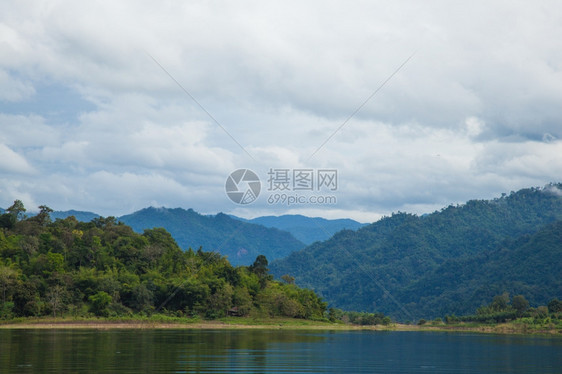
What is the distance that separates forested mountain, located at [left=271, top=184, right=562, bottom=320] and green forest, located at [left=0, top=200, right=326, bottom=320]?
53891 mm

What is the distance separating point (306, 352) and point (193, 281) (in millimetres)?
52310

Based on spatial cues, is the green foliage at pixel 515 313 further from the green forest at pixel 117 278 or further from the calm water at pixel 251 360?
the calm water at pixel 251 360

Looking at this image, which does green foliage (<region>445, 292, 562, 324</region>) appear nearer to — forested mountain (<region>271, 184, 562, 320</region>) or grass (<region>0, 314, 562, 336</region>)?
grass (<region>0, 314, 562, 336</region>)

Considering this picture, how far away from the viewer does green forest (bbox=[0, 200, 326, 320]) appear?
249 feet

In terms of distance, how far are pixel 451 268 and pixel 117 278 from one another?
10340cm

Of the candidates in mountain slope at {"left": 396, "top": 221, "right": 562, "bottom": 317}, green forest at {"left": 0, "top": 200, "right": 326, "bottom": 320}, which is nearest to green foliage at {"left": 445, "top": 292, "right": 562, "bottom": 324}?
mountain slope at {"left": 396, "top": 221, "right": 562, "bottom": 317}

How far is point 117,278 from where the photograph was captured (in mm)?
84188

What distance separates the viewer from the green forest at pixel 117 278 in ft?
249

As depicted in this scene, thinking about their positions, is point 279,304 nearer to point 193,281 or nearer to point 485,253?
point 193,281

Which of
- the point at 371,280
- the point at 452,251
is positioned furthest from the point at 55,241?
the point at 452,251

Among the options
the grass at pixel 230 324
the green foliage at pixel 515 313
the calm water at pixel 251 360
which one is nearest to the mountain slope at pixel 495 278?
the green foliage at pixel 515 313

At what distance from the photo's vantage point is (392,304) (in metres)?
156

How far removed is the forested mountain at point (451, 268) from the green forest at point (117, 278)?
53.9 meters

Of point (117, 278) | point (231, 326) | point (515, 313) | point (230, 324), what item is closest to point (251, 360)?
point (231, 326)
